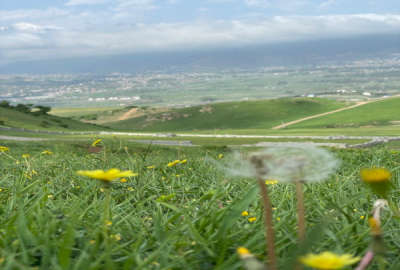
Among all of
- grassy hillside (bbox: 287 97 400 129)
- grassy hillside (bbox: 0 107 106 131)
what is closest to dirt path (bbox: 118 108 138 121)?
grassy hillside (bbox: 0 107 106 131)

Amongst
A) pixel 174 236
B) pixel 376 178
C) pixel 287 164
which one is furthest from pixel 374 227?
pixel 174 236

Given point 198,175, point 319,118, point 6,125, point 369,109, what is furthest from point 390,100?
point 198,175

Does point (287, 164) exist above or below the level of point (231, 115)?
above

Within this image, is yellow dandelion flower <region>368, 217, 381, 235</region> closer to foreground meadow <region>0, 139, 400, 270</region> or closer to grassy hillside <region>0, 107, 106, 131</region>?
foreground meadow <region>0, 139, 400, 270</region>

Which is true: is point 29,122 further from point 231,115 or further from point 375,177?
point 375,177

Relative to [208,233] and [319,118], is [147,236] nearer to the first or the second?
[208,233]
